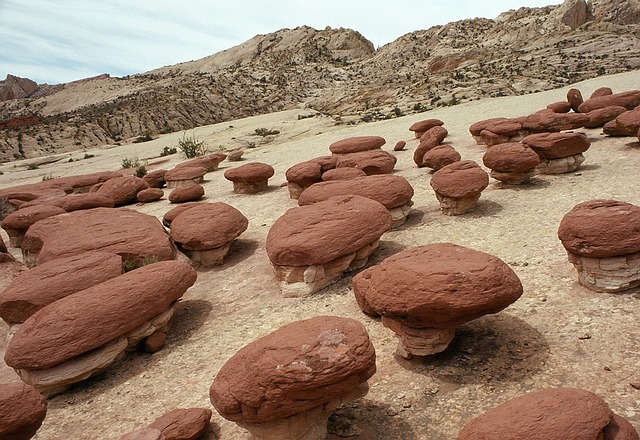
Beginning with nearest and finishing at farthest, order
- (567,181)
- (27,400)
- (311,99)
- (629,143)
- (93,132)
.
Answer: (27,400) < (567,181) < (629,143) < (93,132) < (311,99)

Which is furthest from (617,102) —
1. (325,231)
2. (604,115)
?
(325,231)

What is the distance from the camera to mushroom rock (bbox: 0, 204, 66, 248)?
11.5 metres

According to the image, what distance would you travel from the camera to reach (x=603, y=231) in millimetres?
5500

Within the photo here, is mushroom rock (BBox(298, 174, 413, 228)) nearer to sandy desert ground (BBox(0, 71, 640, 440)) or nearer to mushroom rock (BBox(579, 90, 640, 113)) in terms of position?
sandy desert ground (BBox(0, 71, 640, 440))

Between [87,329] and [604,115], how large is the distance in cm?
1540

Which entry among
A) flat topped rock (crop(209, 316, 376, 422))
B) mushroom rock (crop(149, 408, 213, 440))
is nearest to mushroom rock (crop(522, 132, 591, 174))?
flat topped rock (crop(209, 316, 376, 422))

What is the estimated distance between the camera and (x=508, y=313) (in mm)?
5766

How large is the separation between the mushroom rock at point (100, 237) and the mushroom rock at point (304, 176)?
4.32 m

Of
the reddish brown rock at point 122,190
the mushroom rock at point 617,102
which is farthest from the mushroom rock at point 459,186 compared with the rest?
the reddish brown rock at point 122,190

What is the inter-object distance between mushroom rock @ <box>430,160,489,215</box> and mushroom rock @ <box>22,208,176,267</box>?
5772mm

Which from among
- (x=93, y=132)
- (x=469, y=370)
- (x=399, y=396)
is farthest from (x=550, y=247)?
(x=93, y=132)

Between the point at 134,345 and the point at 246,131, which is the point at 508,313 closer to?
the point at 134,345

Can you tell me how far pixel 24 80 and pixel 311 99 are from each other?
85.4 meters

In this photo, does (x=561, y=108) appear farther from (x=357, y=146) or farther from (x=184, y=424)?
(x=184, y=424)
